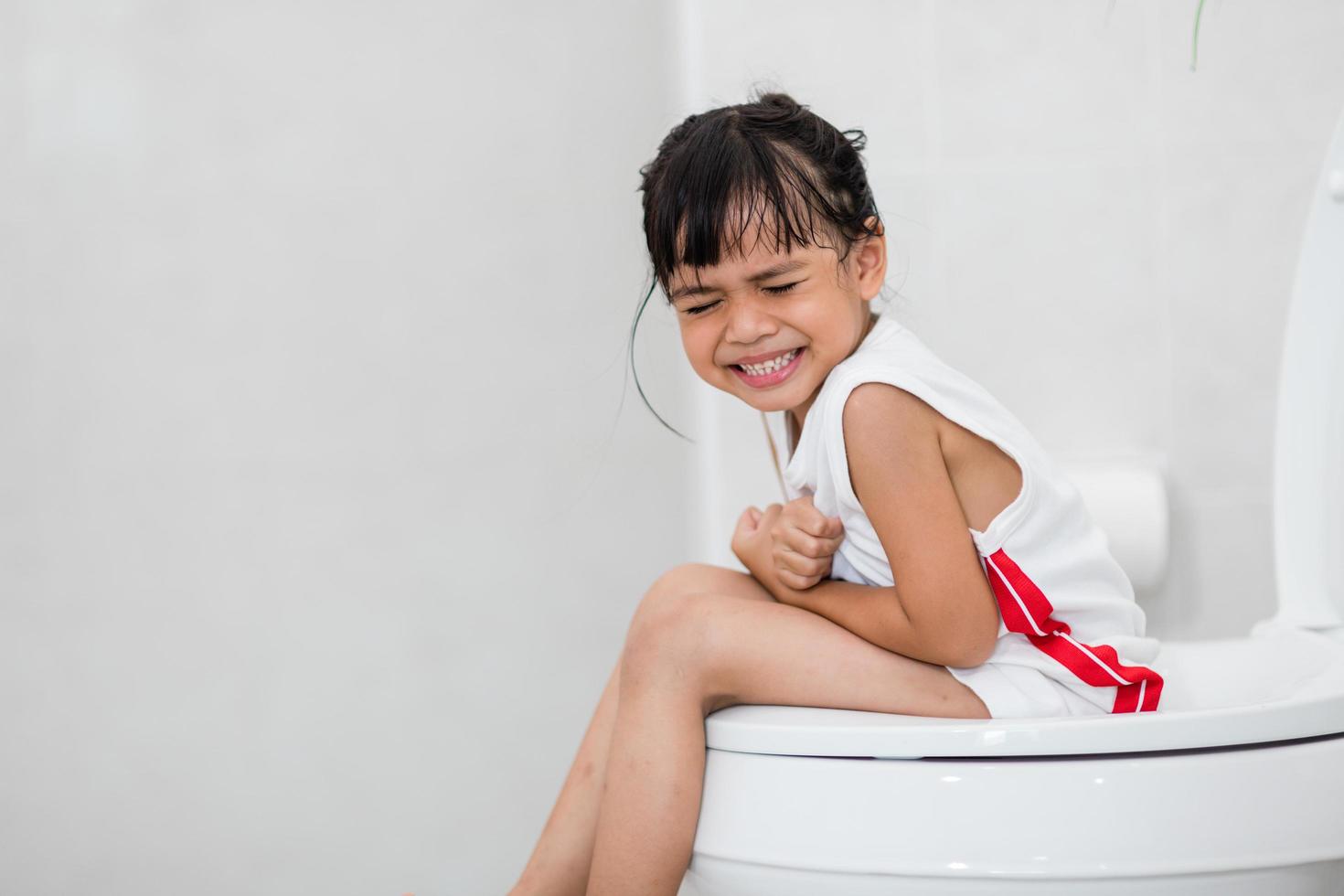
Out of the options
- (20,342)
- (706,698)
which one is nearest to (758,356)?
(706,698)

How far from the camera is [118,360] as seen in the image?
1.11m

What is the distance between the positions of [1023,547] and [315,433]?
2.45 ft

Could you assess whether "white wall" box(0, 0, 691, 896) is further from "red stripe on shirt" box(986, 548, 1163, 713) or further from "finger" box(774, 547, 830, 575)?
"red stripe on shirt" box(986, 548, 1163, 713)

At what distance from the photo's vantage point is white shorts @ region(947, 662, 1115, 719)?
0.73 m

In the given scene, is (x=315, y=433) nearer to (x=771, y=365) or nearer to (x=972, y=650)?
(x=771, y=365)

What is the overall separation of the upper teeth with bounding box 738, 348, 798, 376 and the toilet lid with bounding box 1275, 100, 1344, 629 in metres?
0.40

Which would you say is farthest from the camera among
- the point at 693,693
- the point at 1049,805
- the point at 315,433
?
the point at 315,433

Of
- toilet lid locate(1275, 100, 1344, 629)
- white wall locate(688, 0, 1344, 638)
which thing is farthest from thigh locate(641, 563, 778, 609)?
white wall locate(688, 0, 1344, 638)

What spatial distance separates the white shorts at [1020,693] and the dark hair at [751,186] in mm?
299

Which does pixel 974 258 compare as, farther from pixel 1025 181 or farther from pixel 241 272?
pixel 241 272

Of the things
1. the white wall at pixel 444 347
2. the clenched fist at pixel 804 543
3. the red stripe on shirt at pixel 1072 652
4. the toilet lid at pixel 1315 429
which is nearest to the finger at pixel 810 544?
the clenched fist at pixel 804 543

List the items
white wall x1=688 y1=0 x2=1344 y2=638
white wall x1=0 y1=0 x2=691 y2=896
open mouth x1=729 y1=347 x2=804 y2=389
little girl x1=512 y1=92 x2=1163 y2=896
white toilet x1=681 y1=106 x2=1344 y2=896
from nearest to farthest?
white toilet x1=681 y1=106 x2=1344 y2=896
little girl x1=512 y1=92 x2=1163 y2=896
open mouth x1=729 y1=347 x2=804 y2=389
white wall x1=0 y1=0 x2=691 y2=896
white wall x1=688 y1=0 x2=1344 y2=638

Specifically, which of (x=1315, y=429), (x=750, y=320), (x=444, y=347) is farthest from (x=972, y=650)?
(x=444, y=347)

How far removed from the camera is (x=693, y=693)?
0.70m
